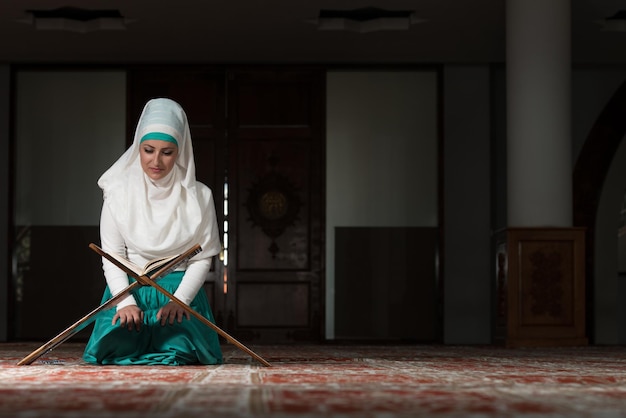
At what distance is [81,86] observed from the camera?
10703 millimetres

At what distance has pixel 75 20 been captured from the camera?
30.9ft

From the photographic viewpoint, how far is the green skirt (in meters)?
4.37

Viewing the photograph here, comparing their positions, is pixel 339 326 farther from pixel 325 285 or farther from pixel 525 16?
pixel 525 16

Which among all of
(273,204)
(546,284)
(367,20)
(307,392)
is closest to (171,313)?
(307,392)

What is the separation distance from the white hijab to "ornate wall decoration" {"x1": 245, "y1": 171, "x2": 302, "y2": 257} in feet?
19.5

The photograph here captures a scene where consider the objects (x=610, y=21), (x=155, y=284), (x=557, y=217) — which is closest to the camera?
(x=155, y=284)

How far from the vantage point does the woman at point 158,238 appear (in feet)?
14.4

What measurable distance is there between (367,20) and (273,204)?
2.30m

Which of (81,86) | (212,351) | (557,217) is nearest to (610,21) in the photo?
(557,217)

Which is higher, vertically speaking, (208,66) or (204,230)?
(208,66)

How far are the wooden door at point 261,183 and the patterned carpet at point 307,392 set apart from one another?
6288 mm

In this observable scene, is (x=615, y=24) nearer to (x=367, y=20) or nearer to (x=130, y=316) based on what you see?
(x=367, y=20)

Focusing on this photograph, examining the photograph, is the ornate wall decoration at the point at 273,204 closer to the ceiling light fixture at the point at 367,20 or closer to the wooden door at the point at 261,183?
the wooden door at the point at 261,183

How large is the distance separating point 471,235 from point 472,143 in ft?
3.25
